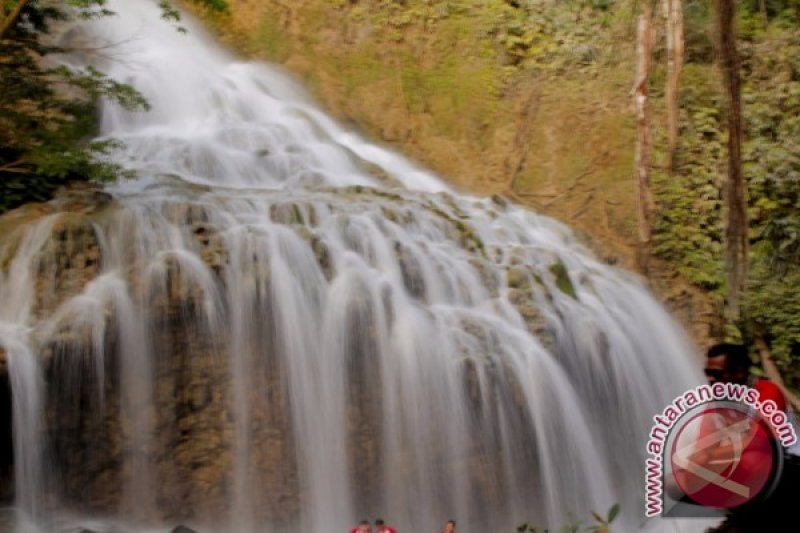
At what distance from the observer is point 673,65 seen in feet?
42.2

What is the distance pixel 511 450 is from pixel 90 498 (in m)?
4.35

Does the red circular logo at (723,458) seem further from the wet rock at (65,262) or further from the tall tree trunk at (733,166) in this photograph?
the wet rock at (65,262)

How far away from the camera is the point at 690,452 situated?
92.7 inches

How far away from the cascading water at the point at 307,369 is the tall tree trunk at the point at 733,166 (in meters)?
3.21

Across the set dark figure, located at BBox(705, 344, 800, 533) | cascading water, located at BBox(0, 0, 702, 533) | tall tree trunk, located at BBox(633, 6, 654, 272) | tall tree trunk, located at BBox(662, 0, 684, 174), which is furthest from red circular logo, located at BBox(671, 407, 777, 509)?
tall tree trunk, located at BBox(662, 0, 684, 174)

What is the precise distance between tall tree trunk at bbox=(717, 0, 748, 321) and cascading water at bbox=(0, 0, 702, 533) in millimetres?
3212

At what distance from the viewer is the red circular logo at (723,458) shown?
90.4 inches

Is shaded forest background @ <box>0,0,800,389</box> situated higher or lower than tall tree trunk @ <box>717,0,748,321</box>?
higher

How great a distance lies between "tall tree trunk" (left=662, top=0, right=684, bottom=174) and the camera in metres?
12.6

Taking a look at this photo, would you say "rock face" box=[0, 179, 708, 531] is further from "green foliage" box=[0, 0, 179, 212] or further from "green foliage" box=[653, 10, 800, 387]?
"green foliage" box=[653, 10, 800, 387]

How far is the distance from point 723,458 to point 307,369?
18.7 feet

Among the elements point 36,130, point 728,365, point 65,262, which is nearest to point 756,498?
point 728,365

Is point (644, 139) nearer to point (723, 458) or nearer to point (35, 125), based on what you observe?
point (35, 125)

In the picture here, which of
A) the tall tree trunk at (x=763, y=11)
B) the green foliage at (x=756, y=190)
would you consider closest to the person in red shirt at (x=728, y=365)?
the green foliage at (x=756, y=190)
